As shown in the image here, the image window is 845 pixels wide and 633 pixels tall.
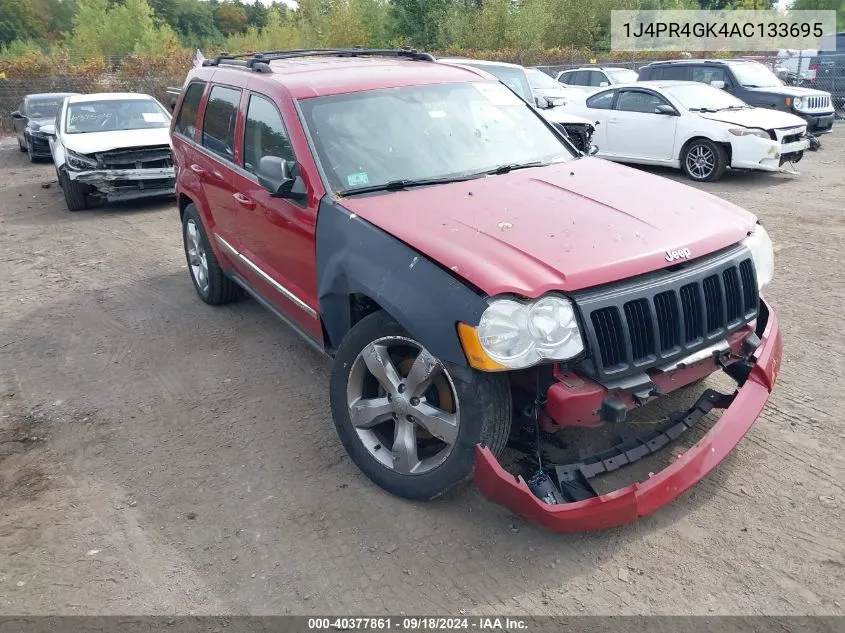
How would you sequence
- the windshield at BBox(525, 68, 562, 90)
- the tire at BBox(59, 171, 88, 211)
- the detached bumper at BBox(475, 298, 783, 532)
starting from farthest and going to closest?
1. the windshield at BBox(525, 68, 562, 90)
2. the tire at BBox(59, 171, 88, 211)
3. the detached bumper at BBox(475, 298, 783, 532)

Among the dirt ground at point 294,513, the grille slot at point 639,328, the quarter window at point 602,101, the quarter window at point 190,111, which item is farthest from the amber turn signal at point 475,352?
the quarter window at point 602,101

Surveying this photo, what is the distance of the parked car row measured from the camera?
991 cm

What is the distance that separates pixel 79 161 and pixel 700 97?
32.6 ft

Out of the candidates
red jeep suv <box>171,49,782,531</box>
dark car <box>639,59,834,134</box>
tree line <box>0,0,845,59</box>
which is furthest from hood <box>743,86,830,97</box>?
tree line <box>0,0,845,59</box>

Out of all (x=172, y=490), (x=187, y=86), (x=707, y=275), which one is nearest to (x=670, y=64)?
(x=187, y=86)

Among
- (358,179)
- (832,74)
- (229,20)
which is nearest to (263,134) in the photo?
(358,179)

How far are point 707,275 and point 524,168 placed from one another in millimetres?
1399

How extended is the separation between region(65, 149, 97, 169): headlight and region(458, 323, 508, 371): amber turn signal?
909cm

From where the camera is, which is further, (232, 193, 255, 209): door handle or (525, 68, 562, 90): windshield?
(525, 68, 562, 90): windshield

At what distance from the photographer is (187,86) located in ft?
18.9

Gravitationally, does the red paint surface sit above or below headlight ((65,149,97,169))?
below

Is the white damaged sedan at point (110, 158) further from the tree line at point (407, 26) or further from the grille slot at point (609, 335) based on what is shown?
the tree line at point (407, 26)

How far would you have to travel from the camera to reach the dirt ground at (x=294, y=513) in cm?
275

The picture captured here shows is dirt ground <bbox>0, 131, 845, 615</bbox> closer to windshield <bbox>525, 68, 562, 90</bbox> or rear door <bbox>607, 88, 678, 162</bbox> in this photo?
rear door <bbox>607, 88, 678, 162</bbox>
